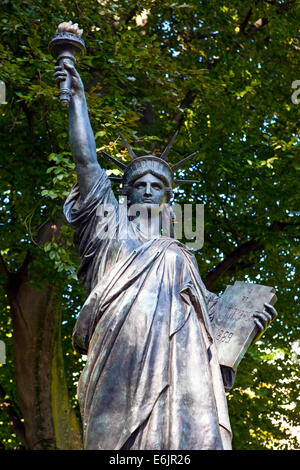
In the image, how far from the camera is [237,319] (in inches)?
202

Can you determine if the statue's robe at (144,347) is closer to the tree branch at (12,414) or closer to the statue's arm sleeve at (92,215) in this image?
the statue's arm sleeve at (92,215)

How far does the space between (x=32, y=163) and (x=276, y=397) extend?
5771 millimetres

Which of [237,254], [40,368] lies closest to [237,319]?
[40,368]

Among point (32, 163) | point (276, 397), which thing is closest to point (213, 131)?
point (32, 163)

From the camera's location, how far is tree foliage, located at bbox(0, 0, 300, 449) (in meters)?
10.7

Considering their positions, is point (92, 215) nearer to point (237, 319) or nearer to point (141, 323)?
point (141, 323)

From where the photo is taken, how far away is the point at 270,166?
12172mm

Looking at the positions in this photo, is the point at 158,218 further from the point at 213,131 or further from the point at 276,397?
the point at 276,397

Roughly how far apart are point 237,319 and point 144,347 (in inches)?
35.0

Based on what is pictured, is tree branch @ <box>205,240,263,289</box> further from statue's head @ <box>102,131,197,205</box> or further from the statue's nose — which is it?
the statue's nose

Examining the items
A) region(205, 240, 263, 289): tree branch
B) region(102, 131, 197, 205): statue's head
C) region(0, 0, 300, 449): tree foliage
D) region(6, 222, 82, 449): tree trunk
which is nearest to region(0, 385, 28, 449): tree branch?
region(0, 0, 300, 449): tree foliage

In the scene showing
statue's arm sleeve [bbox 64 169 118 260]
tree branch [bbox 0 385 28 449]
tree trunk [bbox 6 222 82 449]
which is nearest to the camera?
statue's arm sleeve [bbox 64 169 118 260]

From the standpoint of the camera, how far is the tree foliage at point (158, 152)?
35.2ft

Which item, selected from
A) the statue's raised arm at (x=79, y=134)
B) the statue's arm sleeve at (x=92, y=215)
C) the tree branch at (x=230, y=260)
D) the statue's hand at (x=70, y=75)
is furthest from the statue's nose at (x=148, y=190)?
the tree branch at (x=230, y=260)
